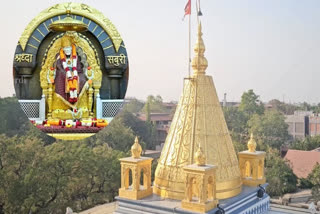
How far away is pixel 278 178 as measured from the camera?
69.8ft

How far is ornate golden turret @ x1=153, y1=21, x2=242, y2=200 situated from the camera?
22.9ft

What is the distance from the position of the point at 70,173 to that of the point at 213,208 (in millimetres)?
12927

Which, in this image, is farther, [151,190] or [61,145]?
[61,145]

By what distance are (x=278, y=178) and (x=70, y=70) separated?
17.4 metres

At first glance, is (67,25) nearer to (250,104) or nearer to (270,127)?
(270,127)

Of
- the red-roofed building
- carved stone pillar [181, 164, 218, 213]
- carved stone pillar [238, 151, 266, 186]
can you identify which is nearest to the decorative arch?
carved stone pillar [181, 164, 218, 213]

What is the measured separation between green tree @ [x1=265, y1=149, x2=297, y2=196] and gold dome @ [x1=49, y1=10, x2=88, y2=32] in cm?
1687

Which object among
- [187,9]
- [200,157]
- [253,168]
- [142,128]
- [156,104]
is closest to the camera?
[200,157]

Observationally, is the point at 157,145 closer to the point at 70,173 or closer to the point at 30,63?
the point at 70,173

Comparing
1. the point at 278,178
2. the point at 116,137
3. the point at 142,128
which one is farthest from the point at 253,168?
the point at 142,128

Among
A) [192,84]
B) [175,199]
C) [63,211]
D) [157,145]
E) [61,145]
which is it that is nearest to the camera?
[175,199]

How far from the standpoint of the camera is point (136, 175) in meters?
7.01

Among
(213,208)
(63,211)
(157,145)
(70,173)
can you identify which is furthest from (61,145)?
(157,145)

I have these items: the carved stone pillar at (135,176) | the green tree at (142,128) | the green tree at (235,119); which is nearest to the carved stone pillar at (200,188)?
the carved stone pillar at (135,176)
